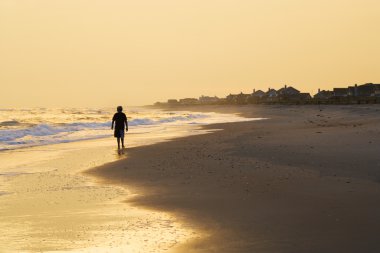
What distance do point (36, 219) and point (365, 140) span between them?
13.8 m

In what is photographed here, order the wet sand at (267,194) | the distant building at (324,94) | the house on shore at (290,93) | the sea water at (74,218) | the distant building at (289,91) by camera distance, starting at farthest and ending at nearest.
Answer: the distant building at (289,91)
the house on shore at (290,93)
the distant building at (324,94)
the sea water at (74,218)
the wet sand at (267,194)

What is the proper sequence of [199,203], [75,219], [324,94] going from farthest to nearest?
[324,94] → [199,203] → [75,219]

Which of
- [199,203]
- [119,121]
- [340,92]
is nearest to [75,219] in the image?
[199,203]

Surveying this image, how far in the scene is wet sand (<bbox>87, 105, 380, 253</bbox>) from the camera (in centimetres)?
645

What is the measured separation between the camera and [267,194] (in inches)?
377

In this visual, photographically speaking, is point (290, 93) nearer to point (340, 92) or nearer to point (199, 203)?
point (340, 92)

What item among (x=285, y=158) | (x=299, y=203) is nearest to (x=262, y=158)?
(x=285, y=158)

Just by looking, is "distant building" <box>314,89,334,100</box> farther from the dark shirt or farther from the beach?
the beach

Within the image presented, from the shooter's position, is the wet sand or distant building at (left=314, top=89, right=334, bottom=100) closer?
the wet sand

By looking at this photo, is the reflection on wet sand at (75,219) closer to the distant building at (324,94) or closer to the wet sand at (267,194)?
the wet sand at (267,194)

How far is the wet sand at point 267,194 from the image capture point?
21.2 feet

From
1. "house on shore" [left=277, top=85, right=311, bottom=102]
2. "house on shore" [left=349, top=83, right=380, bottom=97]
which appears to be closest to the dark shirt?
"house on shore" [left=349, top=83, right=380, bottom=97]

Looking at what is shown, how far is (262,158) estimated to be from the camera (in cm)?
1531

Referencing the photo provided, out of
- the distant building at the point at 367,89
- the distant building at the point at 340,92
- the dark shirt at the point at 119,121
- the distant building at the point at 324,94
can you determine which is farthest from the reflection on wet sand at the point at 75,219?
the distant building at the point at 324,94
